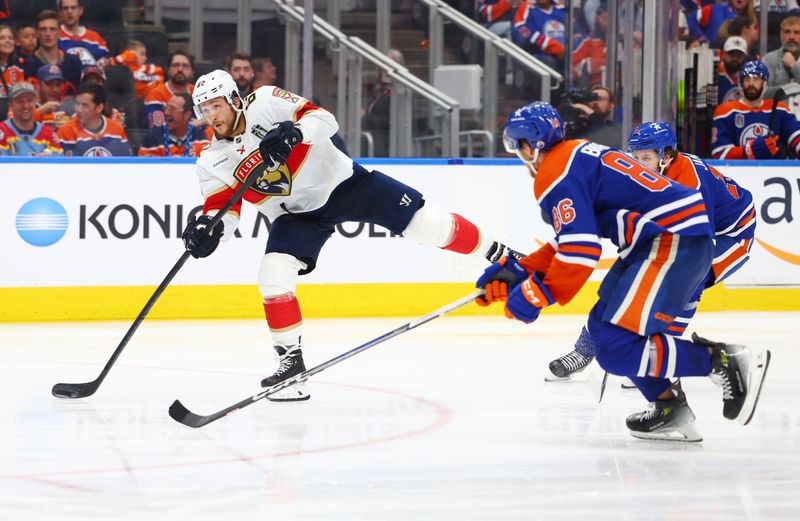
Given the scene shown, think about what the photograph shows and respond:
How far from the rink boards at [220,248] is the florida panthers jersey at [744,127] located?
0.28 metres

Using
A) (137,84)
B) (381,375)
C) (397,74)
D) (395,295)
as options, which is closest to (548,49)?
(397,74)

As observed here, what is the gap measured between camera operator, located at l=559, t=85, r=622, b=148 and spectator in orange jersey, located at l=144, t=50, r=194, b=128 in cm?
224

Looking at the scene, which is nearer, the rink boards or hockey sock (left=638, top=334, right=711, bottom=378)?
hockey sock (left=638, top=334, right=711, bottom=378)

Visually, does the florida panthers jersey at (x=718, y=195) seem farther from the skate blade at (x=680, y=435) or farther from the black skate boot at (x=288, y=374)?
the black skate boot at (x=288, y=374)

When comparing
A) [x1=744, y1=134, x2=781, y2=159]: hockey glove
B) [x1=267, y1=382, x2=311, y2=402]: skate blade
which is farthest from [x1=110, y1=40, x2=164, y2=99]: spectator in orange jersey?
[x1=744, y1=134, x2=781, y2=159]: hockey glove

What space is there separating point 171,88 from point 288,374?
10.8 feet

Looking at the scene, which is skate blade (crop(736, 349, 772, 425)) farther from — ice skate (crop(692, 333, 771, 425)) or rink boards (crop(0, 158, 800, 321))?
rink boards (crop(0, 158, 800, 321))

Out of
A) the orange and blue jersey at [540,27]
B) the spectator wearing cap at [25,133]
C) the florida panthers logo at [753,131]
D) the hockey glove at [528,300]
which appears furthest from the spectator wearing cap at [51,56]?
the hockey glove at [528,300]

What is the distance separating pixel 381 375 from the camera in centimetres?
495

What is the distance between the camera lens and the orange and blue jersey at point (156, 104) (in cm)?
710

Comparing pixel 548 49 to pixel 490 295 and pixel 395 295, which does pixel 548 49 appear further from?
pixel 490 295

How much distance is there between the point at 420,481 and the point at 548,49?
17.6ft

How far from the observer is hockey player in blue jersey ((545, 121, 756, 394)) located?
4316mm

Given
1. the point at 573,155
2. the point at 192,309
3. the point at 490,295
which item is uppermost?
the point at 573,155
